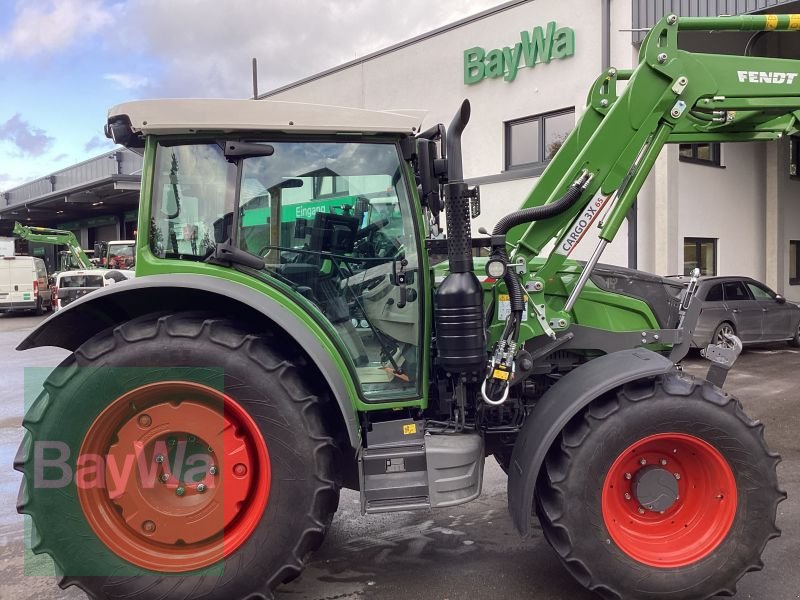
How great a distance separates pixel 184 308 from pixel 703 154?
1402 cm

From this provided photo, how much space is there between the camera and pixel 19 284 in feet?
75.6

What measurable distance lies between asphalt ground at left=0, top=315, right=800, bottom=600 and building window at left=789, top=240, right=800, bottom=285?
1402 cm

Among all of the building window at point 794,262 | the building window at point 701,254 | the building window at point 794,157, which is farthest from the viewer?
the building window at point 794,262

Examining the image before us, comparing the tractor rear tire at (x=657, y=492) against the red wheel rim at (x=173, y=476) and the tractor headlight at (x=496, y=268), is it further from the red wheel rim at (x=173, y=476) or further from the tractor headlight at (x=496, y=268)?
the red wheel rim at (x=173, y=476)

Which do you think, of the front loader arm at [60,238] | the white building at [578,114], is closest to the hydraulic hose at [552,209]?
the white building at [578,114]

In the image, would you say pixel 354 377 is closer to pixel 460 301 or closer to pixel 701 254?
pixel 460 301

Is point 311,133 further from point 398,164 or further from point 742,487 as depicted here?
point 742,487

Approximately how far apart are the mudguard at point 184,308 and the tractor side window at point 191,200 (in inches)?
10.3

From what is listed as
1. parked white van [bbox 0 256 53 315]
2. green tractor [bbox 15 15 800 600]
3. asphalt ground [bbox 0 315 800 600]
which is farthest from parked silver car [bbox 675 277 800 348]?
parked white van [bbox 0 256 53 315]

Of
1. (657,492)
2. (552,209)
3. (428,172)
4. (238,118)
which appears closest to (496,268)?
(552,209)

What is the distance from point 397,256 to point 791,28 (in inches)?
101

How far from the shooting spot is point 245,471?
10.2 feet

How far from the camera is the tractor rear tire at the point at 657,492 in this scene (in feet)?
10.2

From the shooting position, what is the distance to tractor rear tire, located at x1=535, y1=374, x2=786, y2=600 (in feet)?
10.2
